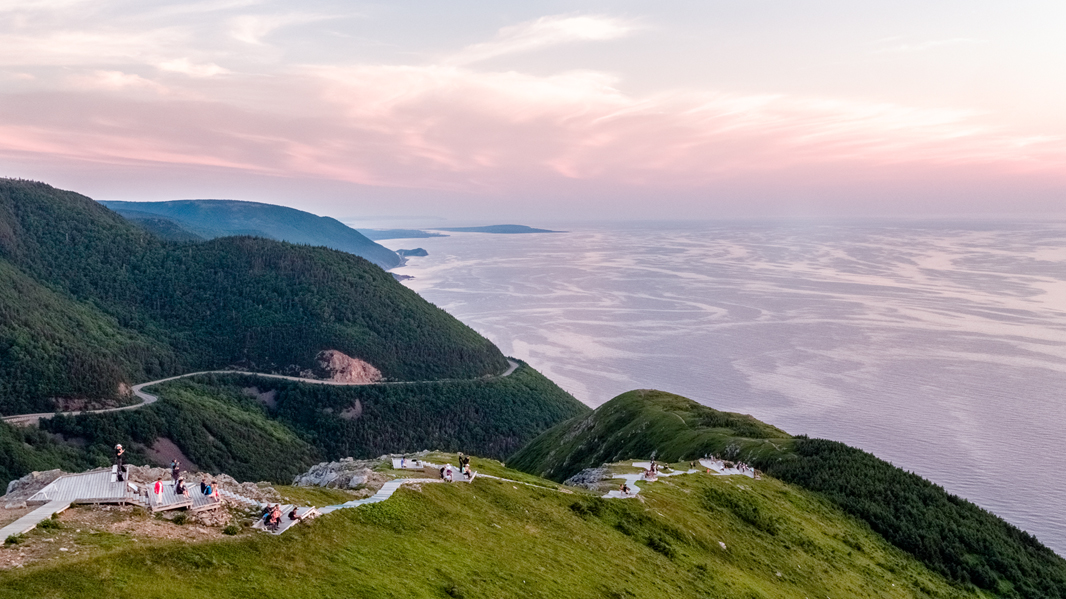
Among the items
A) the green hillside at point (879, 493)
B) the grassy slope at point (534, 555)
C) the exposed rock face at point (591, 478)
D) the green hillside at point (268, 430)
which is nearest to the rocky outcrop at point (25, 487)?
the grassy slope at point (534, 555)

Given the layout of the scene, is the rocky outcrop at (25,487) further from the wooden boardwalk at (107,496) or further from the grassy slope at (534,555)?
the grassy slope at (534,555)

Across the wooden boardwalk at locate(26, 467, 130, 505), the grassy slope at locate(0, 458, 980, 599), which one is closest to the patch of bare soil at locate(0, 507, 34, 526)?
the wooden boardwalk at locate(26, 467, 130, 505)

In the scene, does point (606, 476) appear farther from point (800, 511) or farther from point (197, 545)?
A: point (197, 545)

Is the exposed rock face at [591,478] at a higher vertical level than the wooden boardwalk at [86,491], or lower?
lower

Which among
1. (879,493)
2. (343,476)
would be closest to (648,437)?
(879,493)

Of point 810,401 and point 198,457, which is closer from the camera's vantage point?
point 198,457

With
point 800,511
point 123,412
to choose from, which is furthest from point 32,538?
point 123,412
